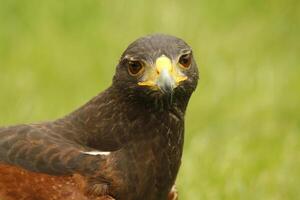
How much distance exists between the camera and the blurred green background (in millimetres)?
12000

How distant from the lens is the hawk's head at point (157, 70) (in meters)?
8.34

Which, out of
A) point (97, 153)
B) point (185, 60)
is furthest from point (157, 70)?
point (97, 153)

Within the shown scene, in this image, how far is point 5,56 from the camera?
14477 millimetres

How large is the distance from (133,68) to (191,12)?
274 inches

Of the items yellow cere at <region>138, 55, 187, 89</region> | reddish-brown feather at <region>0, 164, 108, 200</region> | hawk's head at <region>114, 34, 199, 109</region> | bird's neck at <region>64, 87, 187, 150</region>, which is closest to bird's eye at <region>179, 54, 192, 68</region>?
hawk's head at <region>114, 34, 199, 109</region>

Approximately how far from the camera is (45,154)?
27.5 ft

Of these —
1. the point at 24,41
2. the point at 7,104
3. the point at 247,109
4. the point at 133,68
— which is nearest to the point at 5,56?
the point at 24,41

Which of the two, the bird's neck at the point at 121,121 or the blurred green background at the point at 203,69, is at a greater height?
the bird's neck at the point at 121,121

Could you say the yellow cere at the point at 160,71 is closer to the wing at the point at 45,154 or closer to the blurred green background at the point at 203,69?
the wing at the point at 45,154

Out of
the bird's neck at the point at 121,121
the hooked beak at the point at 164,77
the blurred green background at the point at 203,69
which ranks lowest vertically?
the blurred green background at the point at 203,69

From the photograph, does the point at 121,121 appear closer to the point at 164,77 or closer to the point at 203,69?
the point at 164,77

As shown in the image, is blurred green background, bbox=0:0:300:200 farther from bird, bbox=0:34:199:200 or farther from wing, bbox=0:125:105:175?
wing, bbox=0:125:105:175

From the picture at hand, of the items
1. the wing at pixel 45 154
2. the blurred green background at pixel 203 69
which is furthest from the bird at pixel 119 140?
the blurred green background at pixel 203 69

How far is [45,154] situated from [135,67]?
2.89 ft
